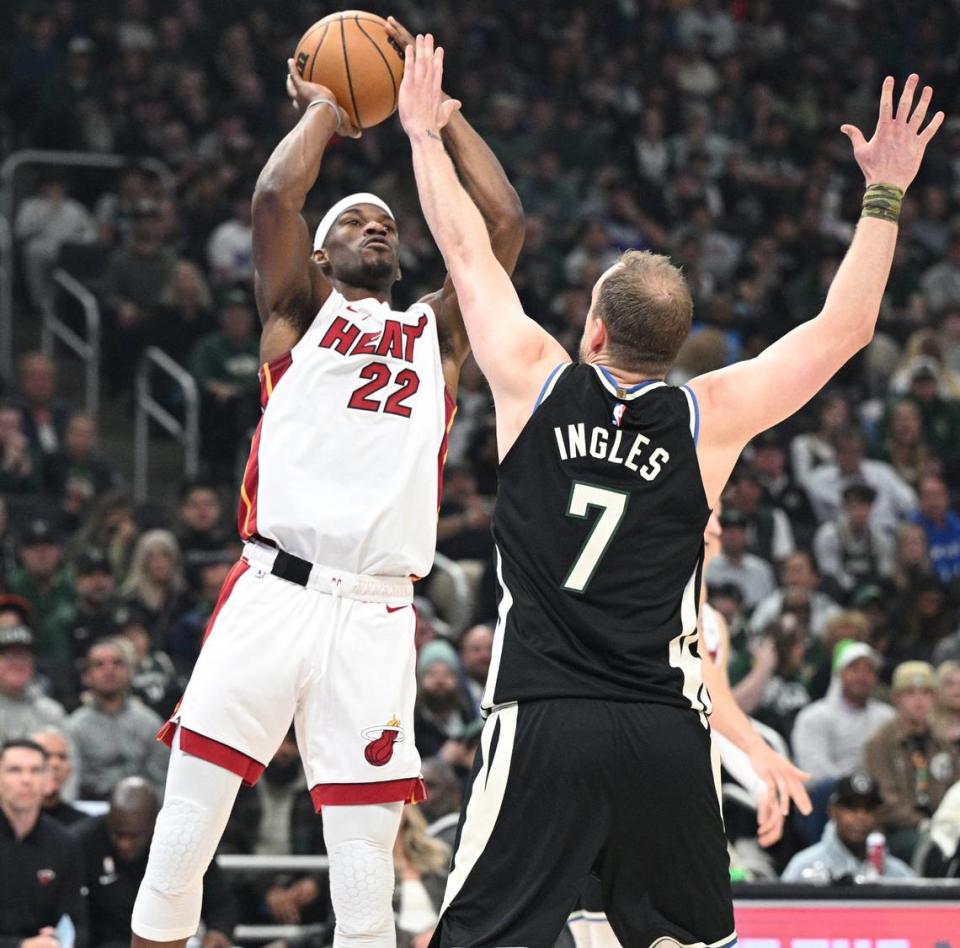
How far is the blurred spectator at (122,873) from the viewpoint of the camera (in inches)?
346

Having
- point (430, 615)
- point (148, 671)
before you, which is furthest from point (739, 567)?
point (148, 671)

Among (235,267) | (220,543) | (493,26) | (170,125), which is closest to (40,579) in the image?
(220,543)

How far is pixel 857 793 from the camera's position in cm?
959

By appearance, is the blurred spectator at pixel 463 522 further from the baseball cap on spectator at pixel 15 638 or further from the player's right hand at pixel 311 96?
the player's right hand at pixel 311 96

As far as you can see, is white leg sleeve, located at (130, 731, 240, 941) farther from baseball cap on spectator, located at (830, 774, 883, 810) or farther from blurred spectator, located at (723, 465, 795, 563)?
blurred spectator, located at (723, 465, 795, 563)

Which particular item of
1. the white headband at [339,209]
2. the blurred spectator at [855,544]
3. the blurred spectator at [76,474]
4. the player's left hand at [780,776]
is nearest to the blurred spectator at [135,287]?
the blurred spectator at [76,474]

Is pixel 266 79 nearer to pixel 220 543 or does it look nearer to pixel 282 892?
pixel 220 543

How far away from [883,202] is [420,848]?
505 centimetres

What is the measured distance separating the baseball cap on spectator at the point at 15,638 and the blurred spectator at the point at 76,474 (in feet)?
10.2

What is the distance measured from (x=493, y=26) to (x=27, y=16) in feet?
17.5

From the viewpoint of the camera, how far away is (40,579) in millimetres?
12320

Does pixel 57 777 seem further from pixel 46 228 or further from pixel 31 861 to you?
pixel 46 228

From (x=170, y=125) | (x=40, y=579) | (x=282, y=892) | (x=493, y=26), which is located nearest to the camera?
(x=282, y=892)

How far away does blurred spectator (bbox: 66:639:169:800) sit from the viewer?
10398 millimetres
